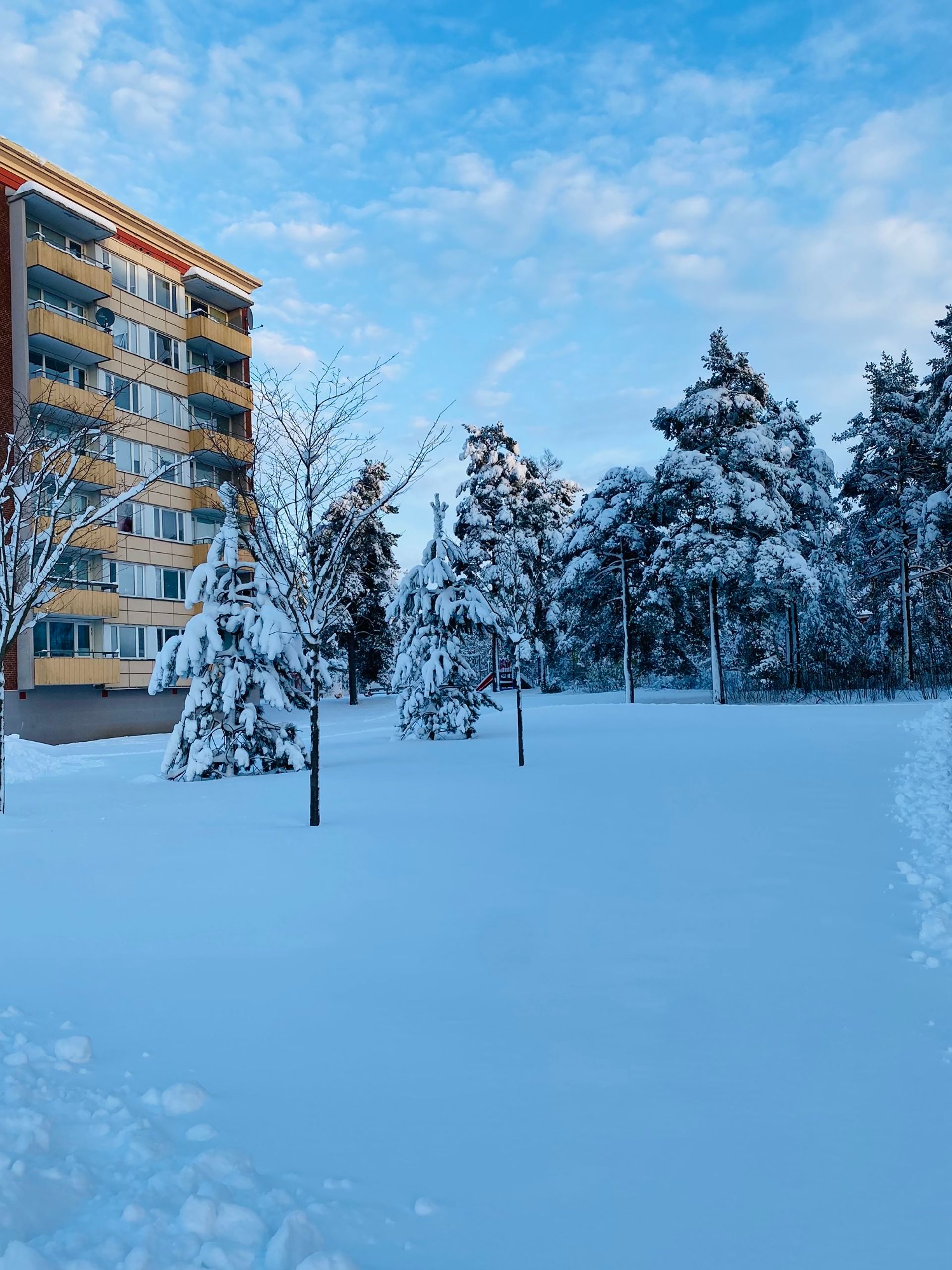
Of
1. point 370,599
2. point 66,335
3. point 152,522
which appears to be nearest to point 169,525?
point 152,522

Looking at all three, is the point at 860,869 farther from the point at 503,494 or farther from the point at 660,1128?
the point at 503,494

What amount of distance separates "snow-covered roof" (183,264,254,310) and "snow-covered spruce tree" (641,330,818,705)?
1794 centimetres

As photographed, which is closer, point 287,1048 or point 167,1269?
point 167,1269

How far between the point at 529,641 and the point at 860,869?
109 ft

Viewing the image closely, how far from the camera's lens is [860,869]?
673 cm

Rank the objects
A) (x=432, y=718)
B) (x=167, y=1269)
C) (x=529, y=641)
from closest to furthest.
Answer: (x=167, y=1269)
(x=432, y=718)
(x=529, y=641)

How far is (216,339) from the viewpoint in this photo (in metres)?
33.3

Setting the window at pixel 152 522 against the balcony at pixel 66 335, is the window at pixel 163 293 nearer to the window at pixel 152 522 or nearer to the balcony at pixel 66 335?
the balcony at pixel 66 335

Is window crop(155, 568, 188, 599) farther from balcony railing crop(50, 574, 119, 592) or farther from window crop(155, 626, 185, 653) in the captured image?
balcony railing crop(50, 574, 119, 592)

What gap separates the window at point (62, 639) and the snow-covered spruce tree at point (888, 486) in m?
29.3

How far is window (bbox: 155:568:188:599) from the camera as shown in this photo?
31188 mm

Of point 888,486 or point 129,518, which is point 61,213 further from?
point 888,486

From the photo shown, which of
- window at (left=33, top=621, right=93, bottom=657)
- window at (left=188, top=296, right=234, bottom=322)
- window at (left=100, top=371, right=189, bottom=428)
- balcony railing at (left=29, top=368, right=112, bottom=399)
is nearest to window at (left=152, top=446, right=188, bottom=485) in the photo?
window at (left=100, top=371, right=189, bottom=428)

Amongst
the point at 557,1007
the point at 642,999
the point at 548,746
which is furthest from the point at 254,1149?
the point at 548,746
